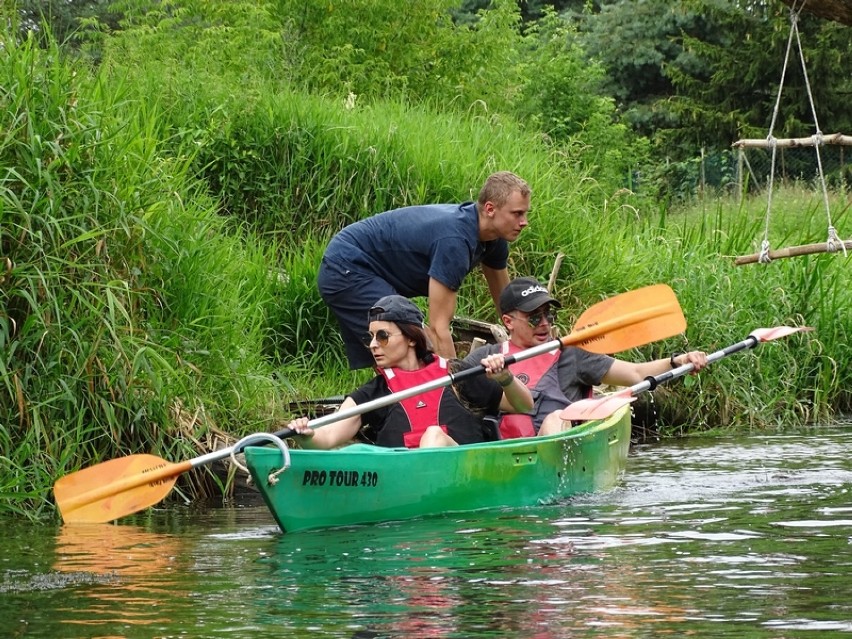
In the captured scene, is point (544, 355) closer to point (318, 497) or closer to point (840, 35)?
point (318, 497)

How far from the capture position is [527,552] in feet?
18.2

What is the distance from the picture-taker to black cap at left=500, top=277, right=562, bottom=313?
7297 millimetres

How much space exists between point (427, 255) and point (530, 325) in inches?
30.7

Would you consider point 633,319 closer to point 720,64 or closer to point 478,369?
point 478,369

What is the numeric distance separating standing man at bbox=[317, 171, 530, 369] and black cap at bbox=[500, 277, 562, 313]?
12.2 inches

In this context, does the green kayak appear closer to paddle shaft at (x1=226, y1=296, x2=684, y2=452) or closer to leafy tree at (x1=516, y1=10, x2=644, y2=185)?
paddle shaft at (x1=226, y1=296, x2=684, y2=452)

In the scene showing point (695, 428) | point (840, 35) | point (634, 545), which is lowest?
point (695, 428)

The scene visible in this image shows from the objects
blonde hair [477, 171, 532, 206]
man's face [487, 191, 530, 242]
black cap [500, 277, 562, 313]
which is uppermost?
blonde hair [477, 171, 532, 206]

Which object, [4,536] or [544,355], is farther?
[544,355]

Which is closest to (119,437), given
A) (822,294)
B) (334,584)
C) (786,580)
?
(334,584)

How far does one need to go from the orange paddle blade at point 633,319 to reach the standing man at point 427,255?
0.59m

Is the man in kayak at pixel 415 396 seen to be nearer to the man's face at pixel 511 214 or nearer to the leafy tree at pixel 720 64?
the man's face at pixel 511 214

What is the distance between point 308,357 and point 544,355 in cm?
236

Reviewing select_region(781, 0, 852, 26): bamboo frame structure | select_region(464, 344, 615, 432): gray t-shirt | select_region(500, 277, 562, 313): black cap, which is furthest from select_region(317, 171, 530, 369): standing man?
select_region(781, 0, 852, 26): bamboo frame structure
